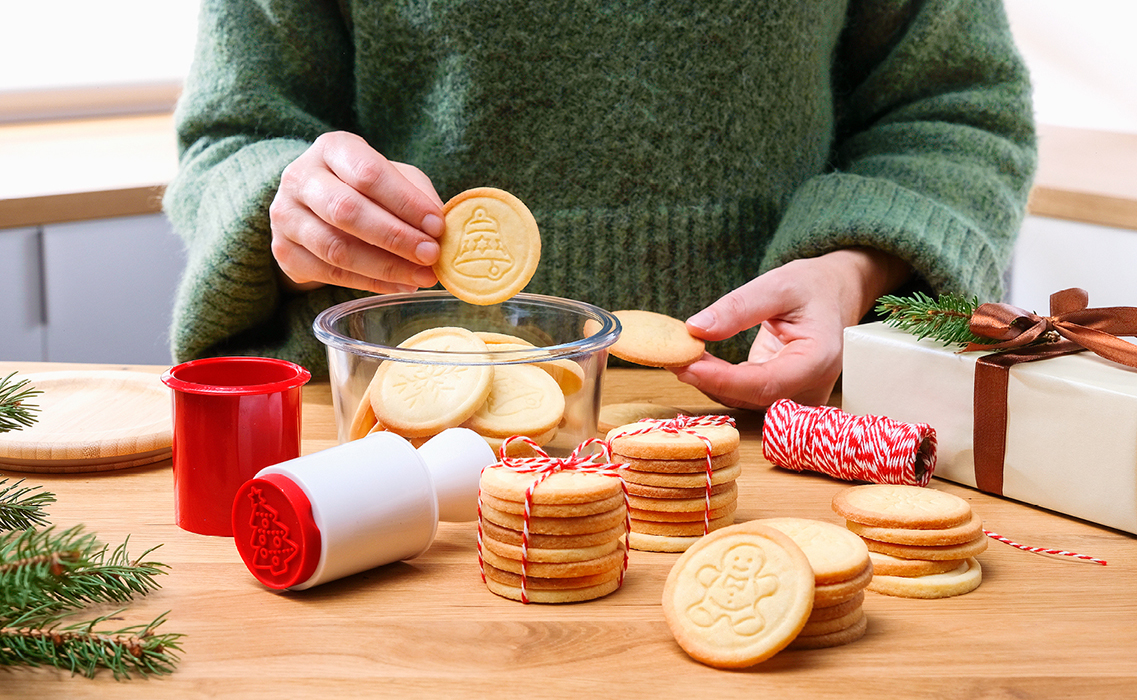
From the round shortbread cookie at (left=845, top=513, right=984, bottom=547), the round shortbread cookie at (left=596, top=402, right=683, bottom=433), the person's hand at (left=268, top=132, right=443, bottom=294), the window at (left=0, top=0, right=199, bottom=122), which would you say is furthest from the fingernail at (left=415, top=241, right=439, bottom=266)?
the window at (left=0, top=0, right=199, bottom=122)

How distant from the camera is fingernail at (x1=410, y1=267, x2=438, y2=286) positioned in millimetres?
1050

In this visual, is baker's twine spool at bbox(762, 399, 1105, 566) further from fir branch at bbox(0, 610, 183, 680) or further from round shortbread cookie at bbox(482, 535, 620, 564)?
fir branch at bbox(0, 610, 183, 680)

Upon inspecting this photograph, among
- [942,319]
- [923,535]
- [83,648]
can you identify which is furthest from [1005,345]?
[83,648]

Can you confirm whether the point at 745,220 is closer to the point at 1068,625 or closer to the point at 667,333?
the point at 667,333

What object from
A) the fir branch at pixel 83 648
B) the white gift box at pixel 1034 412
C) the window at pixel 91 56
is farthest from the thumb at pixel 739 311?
the window at pixel 91 56

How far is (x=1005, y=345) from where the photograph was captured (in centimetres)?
97

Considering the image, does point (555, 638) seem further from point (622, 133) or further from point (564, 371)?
point (622, 133)

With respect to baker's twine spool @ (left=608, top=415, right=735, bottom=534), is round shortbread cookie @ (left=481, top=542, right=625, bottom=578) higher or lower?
lower

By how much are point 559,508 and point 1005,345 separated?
497 mm

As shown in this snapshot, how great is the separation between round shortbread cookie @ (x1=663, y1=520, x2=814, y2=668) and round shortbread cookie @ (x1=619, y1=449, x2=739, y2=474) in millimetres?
122

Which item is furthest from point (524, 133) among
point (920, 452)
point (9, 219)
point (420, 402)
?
point (9, 219)

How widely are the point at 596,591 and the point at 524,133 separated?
79 centimetres

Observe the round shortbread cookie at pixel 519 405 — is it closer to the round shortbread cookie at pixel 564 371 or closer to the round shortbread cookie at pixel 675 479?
the round shortbread cookie at pixel 564 371

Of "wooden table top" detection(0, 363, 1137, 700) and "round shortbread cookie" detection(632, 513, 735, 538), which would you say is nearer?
"wooden table top" detection(0, 363, 1137, 700)
